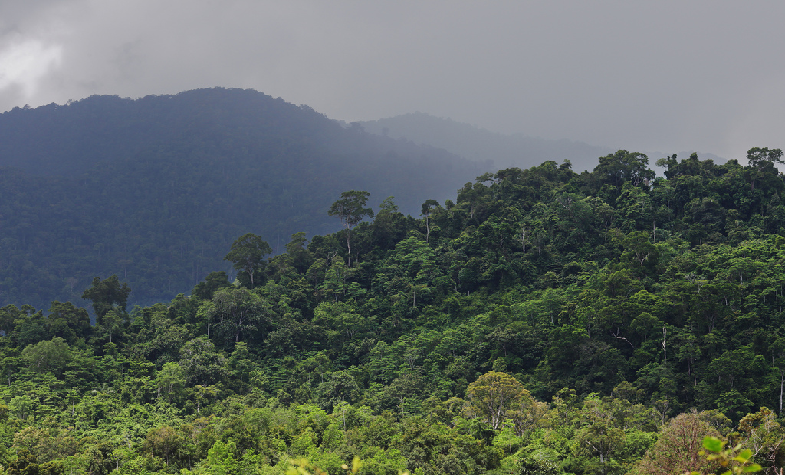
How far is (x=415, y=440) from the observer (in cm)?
1900

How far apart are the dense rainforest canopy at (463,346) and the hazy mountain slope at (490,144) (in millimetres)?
114898

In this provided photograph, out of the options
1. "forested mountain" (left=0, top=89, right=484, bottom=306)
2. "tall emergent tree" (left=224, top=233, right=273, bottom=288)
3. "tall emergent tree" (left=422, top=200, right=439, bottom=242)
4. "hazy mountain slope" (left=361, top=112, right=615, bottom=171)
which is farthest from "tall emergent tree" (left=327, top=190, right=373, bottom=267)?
"hazy mountain slope" (left=361, top=112, right=615, bottom=171)

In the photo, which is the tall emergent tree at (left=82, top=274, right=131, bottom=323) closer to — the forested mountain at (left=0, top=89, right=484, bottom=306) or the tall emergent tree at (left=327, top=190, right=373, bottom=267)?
the tall emergent tree at (left=327, top=190, right=373, bottom=267)

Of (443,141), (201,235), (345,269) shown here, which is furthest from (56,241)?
(443,141)

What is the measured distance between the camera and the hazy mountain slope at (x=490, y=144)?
159000 millimetres

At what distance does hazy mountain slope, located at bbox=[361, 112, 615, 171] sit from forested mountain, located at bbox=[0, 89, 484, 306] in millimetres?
20360

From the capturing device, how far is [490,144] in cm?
18162

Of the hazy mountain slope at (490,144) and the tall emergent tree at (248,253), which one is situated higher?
the hazy mountain slope at (490,144)

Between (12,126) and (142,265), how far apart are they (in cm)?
7313

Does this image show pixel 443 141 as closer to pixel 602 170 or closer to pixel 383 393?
pixel 602 170

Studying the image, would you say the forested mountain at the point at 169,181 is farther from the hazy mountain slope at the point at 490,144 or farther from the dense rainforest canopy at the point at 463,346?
the dense rainforest canopy at the point at 463,346

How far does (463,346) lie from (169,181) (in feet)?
345

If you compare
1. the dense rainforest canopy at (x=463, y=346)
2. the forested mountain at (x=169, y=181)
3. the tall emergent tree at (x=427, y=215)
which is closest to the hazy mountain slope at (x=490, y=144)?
the forested mountain at (x=169, y=181)

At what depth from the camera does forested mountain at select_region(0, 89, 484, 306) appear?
9606cm
